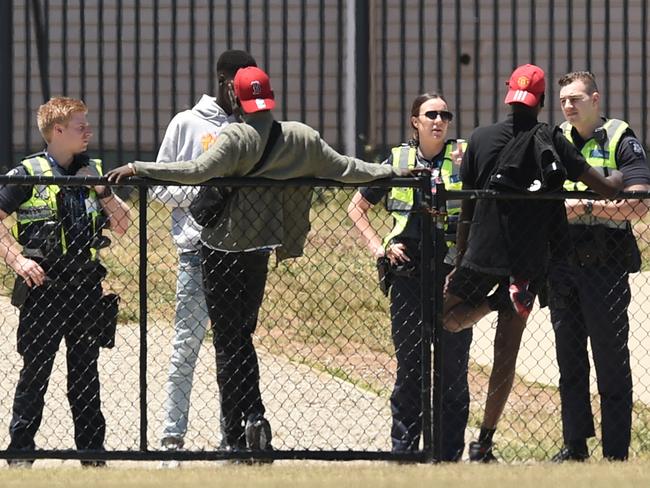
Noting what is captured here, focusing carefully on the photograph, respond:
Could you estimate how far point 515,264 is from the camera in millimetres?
7082

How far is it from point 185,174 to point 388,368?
377cm

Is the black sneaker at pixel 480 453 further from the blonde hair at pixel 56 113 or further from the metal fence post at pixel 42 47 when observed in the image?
the metal fence post at pixel 42 47

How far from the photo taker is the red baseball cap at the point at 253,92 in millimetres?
6922

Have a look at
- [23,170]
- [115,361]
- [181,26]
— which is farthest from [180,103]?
[23,170]

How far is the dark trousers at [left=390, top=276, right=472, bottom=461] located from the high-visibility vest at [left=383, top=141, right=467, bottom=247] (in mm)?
274

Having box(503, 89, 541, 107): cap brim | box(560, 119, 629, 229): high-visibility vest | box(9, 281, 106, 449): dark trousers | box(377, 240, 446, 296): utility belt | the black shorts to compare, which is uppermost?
box(503, 89, 541, 107): cap brim

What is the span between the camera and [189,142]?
297 inches

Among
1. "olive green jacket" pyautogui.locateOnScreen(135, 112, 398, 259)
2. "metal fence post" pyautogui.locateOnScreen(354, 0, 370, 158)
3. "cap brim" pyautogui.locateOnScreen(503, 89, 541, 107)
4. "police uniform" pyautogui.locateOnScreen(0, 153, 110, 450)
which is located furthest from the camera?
"metal fence post" pyautogui.locateOnScreen(354, 0, 370, 158)

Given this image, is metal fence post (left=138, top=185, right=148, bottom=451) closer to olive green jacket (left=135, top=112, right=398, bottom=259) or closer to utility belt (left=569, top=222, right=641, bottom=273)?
olive green jacket (left=135, top=112, right=398, bottom=259)

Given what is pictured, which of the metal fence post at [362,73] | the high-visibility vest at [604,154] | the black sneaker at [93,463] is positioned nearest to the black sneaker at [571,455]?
the high-visibility vest at [604,154]

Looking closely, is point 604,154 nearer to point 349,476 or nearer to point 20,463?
point 349,476

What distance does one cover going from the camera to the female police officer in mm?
7301

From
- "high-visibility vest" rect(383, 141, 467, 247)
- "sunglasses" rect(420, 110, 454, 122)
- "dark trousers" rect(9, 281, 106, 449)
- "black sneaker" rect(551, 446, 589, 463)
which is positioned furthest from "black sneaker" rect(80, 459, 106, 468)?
"sunglasses" rect(420, 110, 454, 122)

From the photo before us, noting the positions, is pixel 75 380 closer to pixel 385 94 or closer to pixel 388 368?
pixel 388 368
